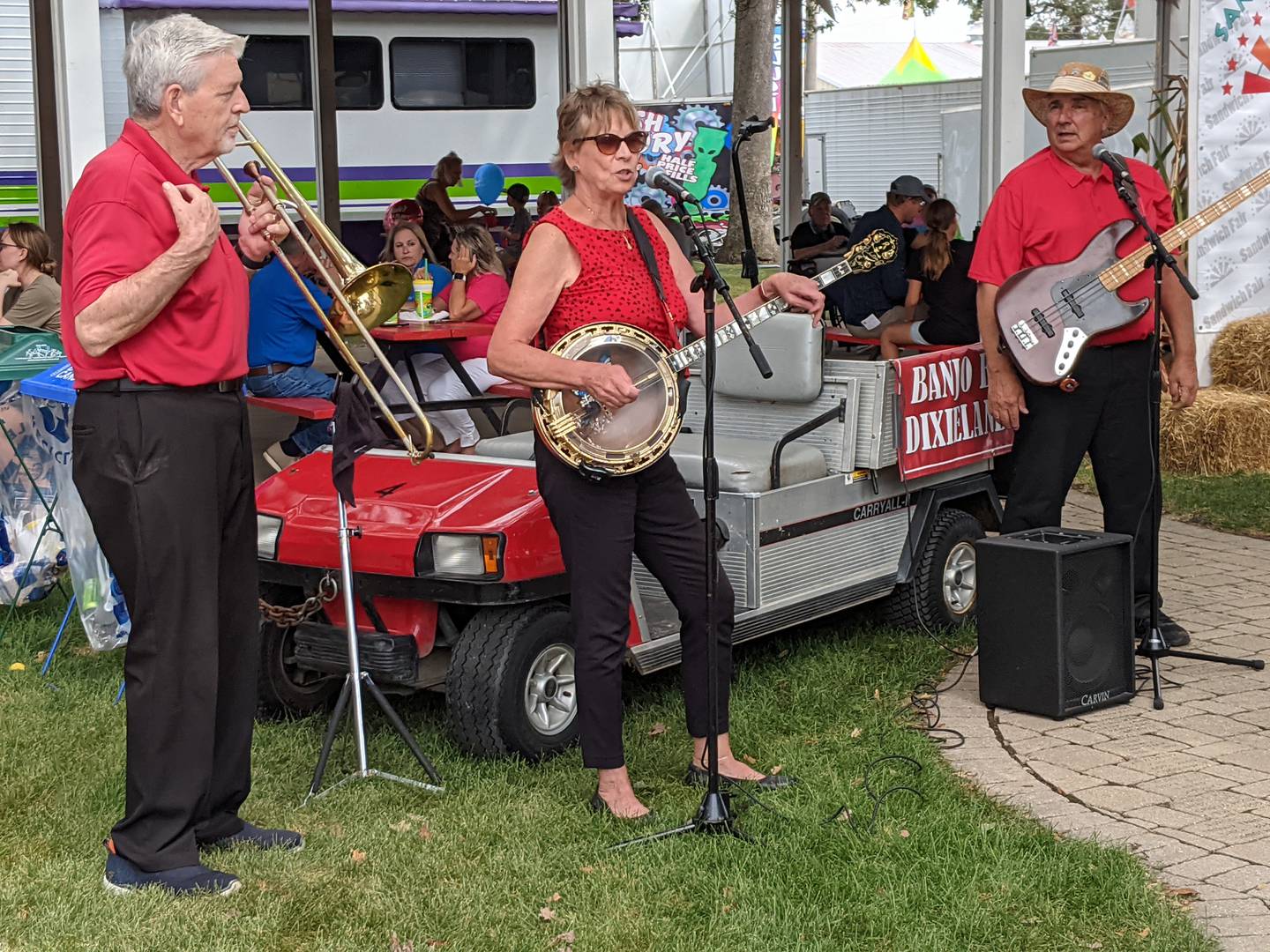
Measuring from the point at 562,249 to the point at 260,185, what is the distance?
0.77 meters

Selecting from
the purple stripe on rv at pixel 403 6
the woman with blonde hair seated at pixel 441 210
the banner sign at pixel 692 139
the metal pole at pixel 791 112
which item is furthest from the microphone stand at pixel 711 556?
the banner sign at pixel 692 139

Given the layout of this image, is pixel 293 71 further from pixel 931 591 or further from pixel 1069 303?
pixel 1069 303

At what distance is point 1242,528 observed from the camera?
8.21 meters

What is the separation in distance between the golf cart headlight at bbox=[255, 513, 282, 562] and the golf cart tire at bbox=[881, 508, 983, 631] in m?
2.35

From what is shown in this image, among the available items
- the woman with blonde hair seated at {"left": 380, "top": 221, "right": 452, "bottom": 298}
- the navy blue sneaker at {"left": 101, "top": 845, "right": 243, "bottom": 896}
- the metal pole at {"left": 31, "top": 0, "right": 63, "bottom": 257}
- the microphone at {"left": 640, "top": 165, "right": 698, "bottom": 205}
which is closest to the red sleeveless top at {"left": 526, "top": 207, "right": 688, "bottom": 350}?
the microphone at {"left": 640, "top": 165, "right": 698, "bottom": 205}

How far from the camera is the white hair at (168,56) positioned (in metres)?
3.58

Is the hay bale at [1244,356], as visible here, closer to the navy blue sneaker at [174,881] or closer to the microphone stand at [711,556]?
the microphone stand at [711,556]

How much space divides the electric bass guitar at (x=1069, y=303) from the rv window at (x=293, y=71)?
42.2 feet

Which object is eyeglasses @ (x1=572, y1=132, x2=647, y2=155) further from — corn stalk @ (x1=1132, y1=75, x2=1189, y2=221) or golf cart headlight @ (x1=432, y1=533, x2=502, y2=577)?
corn stalk @ (x1=1132, y1=75, x2=1189, y2=221)

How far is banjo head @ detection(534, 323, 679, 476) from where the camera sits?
4.06 metres

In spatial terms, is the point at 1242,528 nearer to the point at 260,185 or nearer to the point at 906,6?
the point at 260,185

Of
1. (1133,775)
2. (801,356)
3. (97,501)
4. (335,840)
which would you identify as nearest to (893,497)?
(801,356)

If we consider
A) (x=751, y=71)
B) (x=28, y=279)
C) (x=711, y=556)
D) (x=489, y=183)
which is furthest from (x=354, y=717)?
(x=751, y=71)

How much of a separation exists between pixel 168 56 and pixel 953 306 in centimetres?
654
